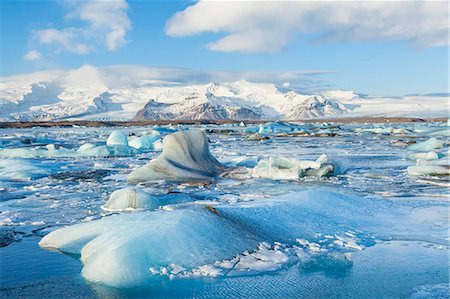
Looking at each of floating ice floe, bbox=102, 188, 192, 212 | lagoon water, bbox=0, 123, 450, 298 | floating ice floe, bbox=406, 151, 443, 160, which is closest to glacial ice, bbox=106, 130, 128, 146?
lagoon water, bbox=0, 123, 450, 298

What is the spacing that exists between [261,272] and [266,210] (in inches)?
65.2

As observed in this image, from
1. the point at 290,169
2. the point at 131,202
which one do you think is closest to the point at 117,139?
the point at 290,169

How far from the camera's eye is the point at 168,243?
13.4 feet

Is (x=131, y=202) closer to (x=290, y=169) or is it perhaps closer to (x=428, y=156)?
(x=290, y=169)

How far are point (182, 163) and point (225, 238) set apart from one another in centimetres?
602

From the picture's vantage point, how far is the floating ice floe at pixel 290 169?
966 centimetres

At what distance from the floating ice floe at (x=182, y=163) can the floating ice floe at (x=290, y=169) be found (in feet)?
3.59

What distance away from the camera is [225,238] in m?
4.36

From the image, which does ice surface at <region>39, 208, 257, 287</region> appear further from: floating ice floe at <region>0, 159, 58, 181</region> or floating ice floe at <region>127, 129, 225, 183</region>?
floating ice floe at <region>0, 159, 58, 181</region>

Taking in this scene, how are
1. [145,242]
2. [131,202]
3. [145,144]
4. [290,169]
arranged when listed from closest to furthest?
[145,242] → [131,202] → [290,169] → [145,144]

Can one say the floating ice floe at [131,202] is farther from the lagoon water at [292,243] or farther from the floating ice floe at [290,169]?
the floating ice floe at [290,169]

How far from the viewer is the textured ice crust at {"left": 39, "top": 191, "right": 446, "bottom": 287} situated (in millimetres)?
3846

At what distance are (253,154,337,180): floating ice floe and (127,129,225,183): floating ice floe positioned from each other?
3.59ft

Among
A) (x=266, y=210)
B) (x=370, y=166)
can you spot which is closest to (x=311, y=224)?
(x=266, y=210)
